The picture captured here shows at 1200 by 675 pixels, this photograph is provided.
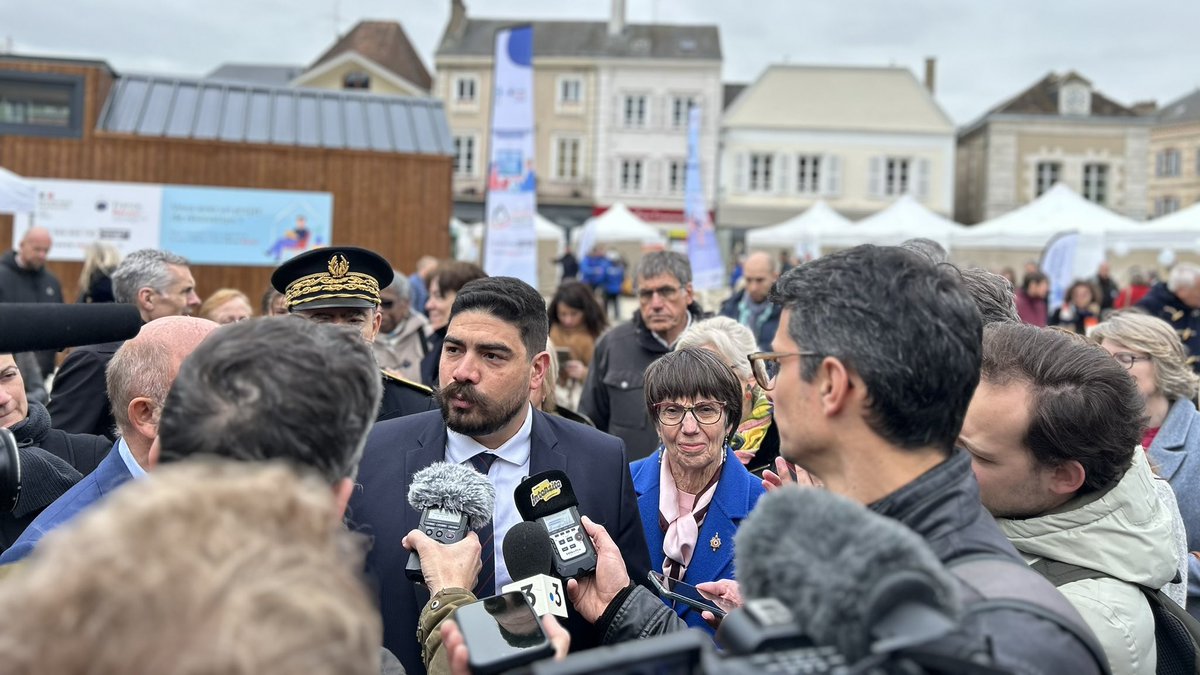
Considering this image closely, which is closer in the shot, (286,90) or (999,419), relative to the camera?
(999,419)

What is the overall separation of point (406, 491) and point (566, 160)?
4307 cm

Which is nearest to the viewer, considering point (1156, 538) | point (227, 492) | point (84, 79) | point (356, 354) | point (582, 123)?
point (227, 492)

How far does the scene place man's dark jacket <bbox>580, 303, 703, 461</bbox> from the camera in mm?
5805

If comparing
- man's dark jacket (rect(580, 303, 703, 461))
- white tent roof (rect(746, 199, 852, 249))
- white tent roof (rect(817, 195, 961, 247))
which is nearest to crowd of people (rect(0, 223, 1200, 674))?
man's dark jacket (rect(580, 303, 703, 461))

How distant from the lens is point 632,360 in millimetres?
6047

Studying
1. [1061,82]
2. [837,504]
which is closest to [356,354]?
[837,504]

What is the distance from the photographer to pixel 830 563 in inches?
50.3

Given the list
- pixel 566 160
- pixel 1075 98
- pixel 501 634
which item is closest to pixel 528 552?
pixel 501 634

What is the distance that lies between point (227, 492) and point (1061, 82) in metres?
51.8

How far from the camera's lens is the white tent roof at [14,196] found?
9.96 metres

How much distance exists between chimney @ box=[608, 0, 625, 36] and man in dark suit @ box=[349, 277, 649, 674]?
45.7 meters

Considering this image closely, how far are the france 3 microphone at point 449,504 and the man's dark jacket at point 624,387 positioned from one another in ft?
10.4

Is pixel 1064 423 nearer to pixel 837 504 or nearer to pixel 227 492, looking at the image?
pixel 837 504

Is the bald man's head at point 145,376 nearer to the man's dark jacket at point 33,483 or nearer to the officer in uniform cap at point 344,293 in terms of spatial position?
the man's dark jacket at point 33,483
